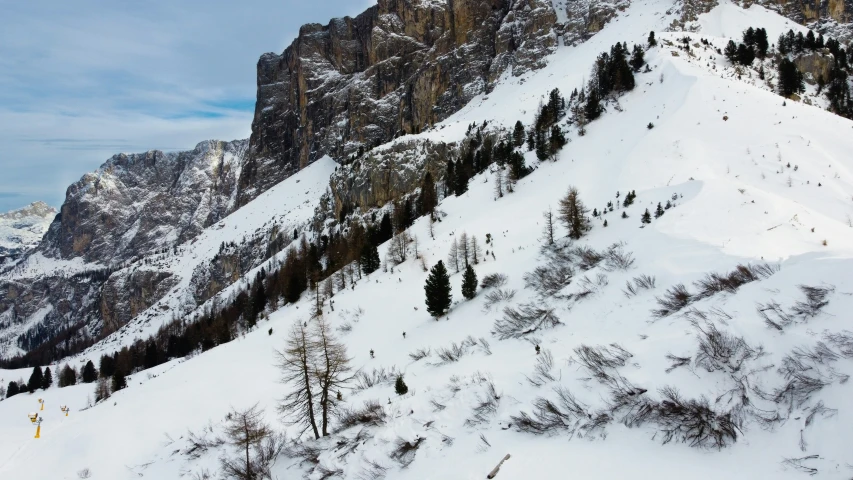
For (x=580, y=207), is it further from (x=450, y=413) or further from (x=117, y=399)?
(x=117, y=399)

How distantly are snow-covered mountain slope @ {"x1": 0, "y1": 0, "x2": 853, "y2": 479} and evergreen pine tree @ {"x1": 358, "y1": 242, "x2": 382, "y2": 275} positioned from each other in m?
4.98

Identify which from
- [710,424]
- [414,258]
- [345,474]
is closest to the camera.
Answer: [710,424]

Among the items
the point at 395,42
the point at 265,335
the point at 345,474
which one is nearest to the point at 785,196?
the point at 345,474

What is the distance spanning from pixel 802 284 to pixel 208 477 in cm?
2416

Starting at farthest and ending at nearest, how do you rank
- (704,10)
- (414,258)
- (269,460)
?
(704,10) → (414,258) → (269,460)

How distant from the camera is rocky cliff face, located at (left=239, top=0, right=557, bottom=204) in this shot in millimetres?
127188

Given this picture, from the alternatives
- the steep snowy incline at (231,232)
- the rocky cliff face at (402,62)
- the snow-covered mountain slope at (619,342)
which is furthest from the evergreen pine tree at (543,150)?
the steep snowy incline at (231,232)

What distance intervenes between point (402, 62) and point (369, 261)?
12140 centimetres

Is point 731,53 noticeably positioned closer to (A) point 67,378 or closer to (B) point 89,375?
(B) point 89,375

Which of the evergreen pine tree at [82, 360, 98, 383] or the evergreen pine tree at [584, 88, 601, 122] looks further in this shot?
the evergreen pine tree at [82, 360, 98, 383]

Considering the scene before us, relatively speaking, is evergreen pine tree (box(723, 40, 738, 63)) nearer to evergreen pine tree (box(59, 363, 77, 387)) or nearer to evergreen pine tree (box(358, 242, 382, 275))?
evergreen pine tree (box(358, 242, 382, 275))

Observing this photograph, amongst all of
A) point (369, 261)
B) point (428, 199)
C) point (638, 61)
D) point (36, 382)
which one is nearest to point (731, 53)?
point (638, 61)

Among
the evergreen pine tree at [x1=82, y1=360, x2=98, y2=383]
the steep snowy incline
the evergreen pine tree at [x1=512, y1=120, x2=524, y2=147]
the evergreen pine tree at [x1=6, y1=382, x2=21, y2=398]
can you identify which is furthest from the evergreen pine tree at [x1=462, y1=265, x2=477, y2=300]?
the steep snowy incline

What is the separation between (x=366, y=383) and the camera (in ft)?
79.5
